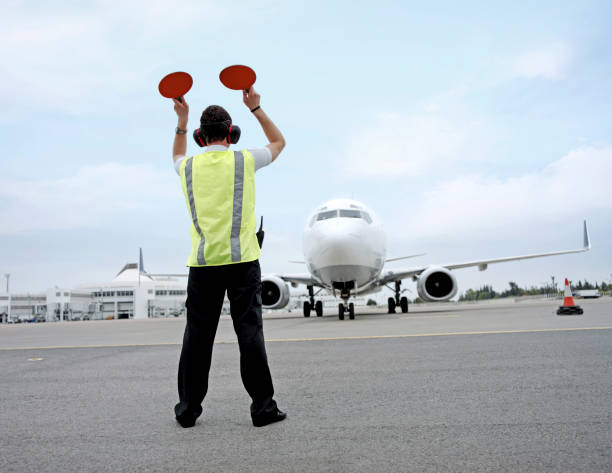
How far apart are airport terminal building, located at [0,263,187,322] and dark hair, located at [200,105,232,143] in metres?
71.7

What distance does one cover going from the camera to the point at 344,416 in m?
2.41

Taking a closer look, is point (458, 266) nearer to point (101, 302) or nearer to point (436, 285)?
point (436, 285)

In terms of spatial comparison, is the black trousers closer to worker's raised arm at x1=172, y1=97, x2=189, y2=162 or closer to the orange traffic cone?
worker's raised arm at x1=172, y1=97, x2=189, y2=162

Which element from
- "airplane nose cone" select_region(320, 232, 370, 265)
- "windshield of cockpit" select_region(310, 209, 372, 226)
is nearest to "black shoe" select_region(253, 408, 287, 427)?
"airplane nose cone" select_region(320, 232, 370, 265)

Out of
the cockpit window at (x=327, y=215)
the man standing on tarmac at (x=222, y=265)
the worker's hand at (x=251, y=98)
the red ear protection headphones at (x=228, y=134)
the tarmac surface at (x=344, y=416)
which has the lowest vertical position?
the tarmac surface at (x=344, y=416)

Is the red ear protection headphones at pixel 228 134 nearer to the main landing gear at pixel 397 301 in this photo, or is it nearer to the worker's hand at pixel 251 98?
the worker's hand at pixel 251 98

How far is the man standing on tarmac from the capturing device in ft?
8.55

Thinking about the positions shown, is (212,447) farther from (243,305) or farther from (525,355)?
(525,355)

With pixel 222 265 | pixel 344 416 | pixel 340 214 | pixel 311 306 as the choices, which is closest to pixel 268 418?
pixel 344 416

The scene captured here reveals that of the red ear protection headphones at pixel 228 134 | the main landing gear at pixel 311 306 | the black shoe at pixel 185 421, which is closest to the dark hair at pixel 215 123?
the red ear protection headphones at pixel 228 134

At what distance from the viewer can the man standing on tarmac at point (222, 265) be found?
8.55 feet

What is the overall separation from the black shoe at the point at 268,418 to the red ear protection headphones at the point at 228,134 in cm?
Result: 148

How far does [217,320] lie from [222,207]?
60 cm

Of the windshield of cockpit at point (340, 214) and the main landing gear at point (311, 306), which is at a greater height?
the windshield of cockpit at point (340, 214)
